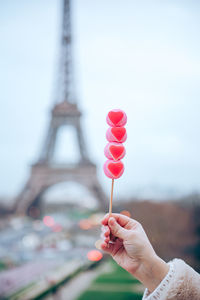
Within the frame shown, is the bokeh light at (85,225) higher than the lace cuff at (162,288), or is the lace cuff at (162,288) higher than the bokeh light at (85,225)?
the lace cuff at (162,288)

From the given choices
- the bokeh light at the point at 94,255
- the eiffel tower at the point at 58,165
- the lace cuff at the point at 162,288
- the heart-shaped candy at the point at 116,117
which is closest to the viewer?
the lace cuff at the point at 162,288

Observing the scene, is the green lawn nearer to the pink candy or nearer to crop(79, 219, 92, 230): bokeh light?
the pink candy

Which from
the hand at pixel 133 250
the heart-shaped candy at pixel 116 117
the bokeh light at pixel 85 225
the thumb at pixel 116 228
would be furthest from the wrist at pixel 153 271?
the bokeh light at pixel 85 225

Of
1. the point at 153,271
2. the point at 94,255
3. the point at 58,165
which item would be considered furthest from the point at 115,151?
the point at 58,165

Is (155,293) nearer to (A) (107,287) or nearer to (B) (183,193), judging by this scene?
(A) (107,287)

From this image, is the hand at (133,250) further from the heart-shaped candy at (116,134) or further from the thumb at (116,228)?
the heart-shaped candy at (116,134)

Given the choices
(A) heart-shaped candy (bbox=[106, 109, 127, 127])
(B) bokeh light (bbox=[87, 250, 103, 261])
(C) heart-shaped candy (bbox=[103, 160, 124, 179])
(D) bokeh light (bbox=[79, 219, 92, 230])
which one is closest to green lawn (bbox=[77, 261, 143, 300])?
(B) bokeh light (bbox=[87, 250, 103, 261])
